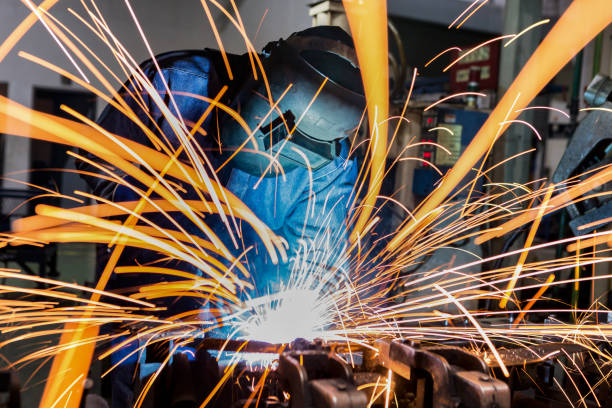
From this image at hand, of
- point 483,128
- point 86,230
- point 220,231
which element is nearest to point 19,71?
point 86,230

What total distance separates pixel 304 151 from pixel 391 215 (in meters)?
0.95

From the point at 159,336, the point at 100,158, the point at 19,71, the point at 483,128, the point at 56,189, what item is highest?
the point at 483,128

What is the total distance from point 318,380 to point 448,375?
0.28 m

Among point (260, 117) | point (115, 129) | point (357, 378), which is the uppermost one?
point (260, 117)

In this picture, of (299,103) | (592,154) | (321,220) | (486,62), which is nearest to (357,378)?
(299,103)

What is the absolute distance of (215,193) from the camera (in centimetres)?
236

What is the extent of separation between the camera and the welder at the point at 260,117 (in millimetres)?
2109

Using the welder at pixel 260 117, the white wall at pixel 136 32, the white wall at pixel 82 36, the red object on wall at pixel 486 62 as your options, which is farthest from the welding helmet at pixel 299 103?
the red object on wall at pixel 486 62

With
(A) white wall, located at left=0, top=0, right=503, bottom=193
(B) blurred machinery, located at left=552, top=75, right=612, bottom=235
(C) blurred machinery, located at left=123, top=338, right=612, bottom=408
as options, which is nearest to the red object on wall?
(B) blurred machinery, located at left=552, top=75, right=612, bottom=235

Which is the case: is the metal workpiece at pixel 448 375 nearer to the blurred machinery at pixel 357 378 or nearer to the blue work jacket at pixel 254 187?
the blurred machinery at pixel 357 378

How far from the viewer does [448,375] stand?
113cm

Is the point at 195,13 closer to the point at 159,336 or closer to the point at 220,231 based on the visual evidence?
the point at 220,231

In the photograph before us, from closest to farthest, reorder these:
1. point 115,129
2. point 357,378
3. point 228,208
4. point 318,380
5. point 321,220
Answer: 1. point 318,380
2. point 357,378
3. point 115,129
4. point 228,208
5. point 321,220

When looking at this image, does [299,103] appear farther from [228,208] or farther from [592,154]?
[592,154]
